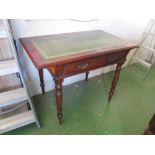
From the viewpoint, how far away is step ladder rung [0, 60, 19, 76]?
1.12 m

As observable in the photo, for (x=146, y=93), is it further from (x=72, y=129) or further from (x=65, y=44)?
(x=65, y=44)

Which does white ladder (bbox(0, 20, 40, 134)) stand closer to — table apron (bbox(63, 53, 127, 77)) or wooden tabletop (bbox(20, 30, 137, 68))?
wooden tabletop (bbox(20, 30, 137, 68))

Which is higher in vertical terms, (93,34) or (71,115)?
(93,34)

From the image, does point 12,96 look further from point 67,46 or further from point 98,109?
point 98,109

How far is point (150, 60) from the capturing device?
2840 millimetres

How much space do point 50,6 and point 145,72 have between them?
2166 millimetres

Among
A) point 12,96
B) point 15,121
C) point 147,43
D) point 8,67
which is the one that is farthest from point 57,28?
point 147,43

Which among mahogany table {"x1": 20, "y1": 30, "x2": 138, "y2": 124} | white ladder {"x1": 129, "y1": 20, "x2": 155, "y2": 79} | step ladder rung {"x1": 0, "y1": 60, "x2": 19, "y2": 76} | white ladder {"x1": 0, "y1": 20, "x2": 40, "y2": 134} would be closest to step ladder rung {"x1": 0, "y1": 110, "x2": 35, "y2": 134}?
white ladder {"x1": 0, "y1": 20, "x2": 40, "y2": 134}

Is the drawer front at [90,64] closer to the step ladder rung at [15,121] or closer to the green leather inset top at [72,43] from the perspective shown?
the green leather inset top at [72,43]

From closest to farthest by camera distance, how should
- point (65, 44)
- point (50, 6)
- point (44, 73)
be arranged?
point (50, 6) → point (65, 44) → point (44, 73)

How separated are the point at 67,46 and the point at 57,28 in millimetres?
421

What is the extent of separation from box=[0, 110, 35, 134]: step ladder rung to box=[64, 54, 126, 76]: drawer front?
0.57m

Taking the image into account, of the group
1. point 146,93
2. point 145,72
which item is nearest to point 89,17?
point 146,93

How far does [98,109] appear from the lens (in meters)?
1.74
